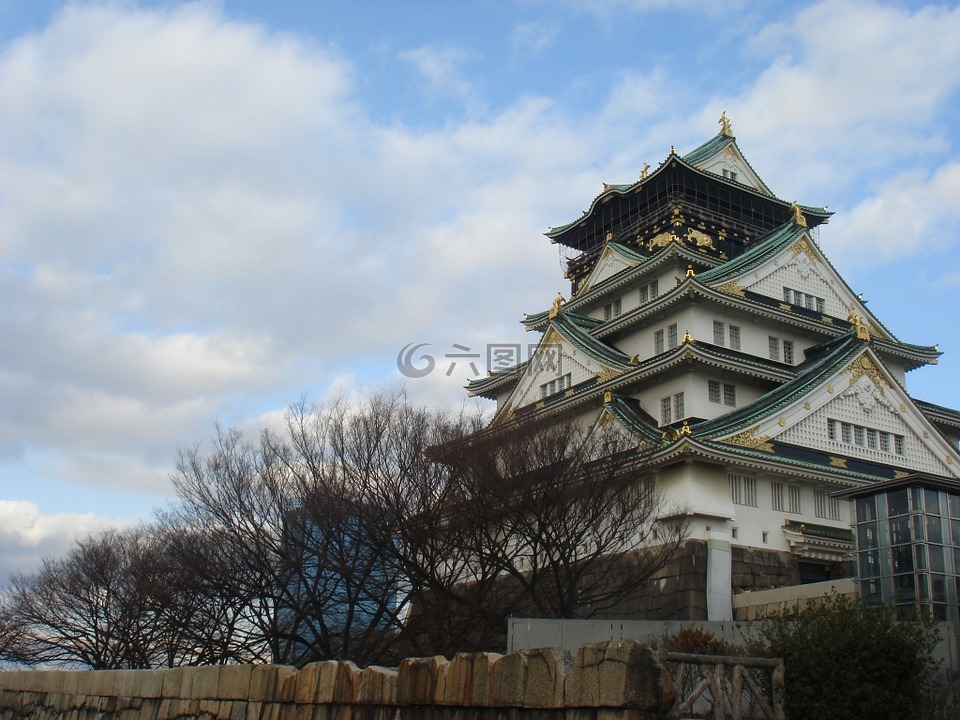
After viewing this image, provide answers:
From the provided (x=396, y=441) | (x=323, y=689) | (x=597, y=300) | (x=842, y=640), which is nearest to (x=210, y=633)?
(x=396, y=441)

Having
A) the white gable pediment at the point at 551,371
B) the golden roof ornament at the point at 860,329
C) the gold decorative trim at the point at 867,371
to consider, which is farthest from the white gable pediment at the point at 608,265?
the gold decorative trim at the point at 867,371

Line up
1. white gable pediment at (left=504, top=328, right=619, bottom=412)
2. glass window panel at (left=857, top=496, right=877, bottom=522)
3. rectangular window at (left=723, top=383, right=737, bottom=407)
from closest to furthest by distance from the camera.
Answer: glass window panel at (left=857, top=496, right=877, bottom=522)
rectangular window at (left=723, top=383, right=737, bottom=407)
white gable pediment at (left=504, top=328, right=619, bottom=412)

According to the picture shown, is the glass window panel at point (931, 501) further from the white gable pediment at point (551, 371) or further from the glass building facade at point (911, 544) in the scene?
the white gable pediment at point (551, 371)

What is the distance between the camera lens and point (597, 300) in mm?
43969

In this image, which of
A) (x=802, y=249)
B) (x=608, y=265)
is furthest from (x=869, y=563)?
(x=608, y=265)

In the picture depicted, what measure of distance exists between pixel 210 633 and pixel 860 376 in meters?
24.5

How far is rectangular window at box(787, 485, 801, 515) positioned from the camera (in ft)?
105

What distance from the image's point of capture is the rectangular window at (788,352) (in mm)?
38656

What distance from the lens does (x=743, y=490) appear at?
31.4m

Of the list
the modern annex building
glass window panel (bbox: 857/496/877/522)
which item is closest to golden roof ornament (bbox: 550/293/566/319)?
the modern annex building

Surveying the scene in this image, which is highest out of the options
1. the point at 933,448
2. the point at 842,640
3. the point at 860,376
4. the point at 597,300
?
the point at 597,300

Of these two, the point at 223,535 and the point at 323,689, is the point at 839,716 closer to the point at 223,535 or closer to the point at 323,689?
the point at 323,689

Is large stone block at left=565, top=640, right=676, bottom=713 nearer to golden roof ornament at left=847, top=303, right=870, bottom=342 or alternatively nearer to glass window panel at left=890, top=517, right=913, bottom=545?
glass window panel at left=890, top=517, right=913, bottom=545

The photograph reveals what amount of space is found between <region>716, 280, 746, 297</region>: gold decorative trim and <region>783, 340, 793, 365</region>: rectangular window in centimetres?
330
